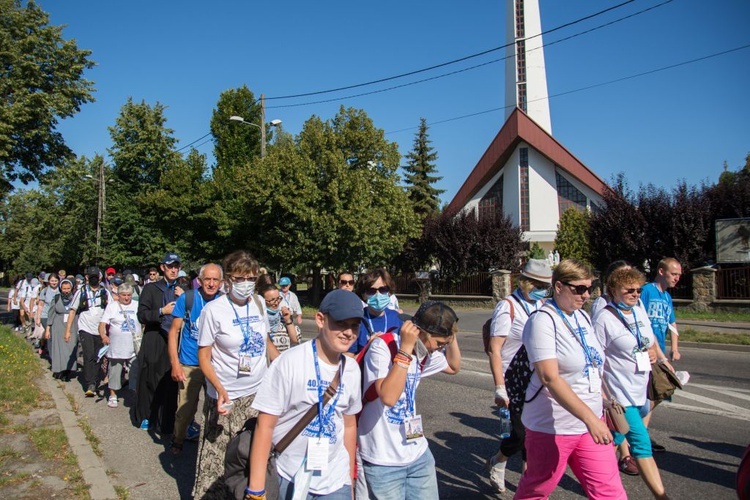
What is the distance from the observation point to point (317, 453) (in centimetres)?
267

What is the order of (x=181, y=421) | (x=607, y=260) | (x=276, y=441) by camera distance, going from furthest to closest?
(x=607, y=260) < (x=181, y=421) < (x=276, y=441)

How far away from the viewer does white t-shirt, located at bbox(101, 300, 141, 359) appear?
26.3 ft

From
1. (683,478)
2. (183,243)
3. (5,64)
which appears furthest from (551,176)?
(683,478)

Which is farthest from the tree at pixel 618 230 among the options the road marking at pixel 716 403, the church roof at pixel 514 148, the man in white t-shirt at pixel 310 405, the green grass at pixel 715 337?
the man in white t-shirt at pixel 310 405

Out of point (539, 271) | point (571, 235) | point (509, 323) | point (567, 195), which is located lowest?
point (509, 323)

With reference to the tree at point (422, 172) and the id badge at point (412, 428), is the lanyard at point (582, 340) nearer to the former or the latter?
the id badge at point (412, 428)

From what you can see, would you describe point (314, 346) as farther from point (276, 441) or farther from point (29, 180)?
point (29, 180)

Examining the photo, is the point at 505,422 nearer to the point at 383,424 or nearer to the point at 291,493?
the point at 383,424

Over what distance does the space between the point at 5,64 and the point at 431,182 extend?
98.6 ft

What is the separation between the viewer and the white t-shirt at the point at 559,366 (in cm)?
332

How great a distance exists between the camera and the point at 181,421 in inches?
218

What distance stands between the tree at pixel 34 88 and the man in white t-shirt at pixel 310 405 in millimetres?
20706

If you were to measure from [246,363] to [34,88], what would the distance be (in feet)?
71.1

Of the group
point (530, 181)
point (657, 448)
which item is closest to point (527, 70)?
point (530, 181)
